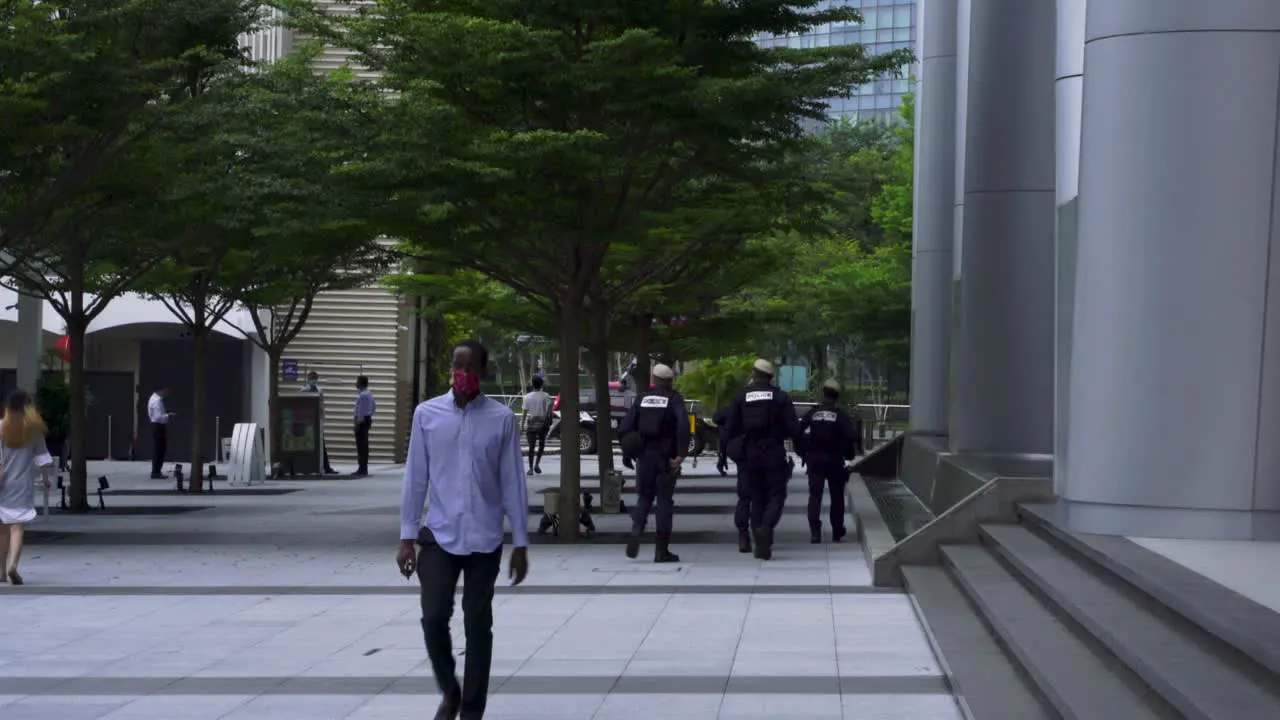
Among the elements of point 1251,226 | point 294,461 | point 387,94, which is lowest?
point 294,461

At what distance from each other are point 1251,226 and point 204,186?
11.8 m

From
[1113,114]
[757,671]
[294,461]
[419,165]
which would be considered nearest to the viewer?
[757,671]

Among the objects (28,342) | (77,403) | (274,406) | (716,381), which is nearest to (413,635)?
(77,403)

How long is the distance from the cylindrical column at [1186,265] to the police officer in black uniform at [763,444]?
499 centimetres

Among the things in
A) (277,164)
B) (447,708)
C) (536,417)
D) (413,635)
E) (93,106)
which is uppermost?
(93,106)

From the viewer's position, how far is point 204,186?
806 inches

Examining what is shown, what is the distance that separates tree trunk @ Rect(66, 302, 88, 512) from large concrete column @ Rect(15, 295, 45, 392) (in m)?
5.42

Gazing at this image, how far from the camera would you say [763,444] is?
58.7 feet

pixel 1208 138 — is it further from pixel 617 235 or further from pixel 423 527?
pixel 617 235

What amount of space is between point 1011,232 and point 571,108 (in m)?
5.74

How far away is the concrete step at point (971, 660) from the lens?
29.1 feet

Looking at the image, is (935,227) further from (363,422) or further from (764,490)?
(764,490)

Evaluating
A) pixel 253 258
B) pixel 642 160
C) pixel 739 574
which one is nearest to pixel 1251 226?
pixel 739 574

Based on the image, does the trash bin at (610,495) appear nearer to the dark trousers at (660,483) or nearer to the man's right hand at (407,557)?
the dark trousers at (660,483)
